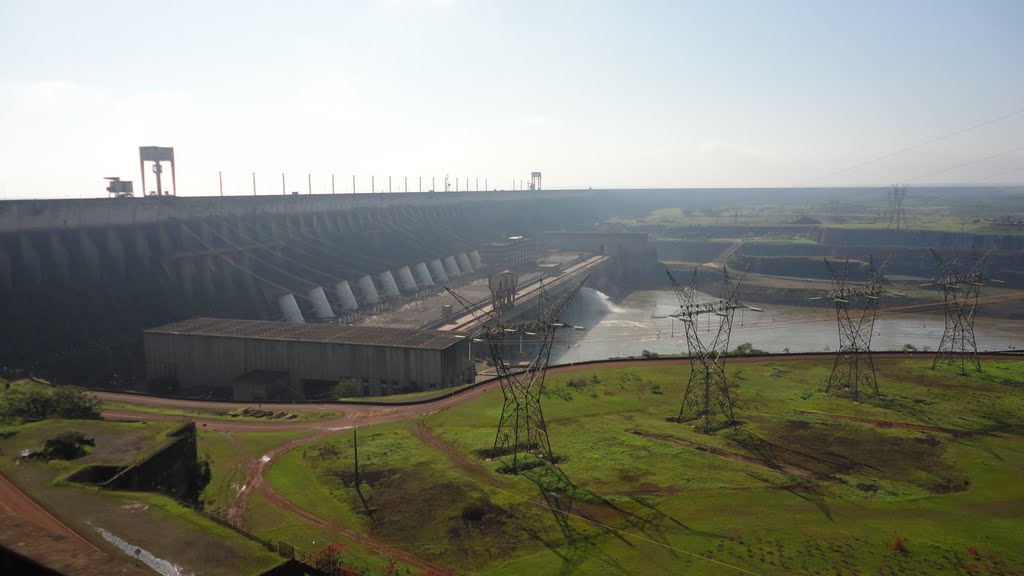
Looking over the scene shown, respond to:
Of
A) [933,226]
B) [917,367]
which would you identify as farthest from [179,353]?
[933,226]

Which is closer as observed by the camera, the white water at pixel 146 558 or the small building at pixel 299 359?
the white water at pixel 146 558

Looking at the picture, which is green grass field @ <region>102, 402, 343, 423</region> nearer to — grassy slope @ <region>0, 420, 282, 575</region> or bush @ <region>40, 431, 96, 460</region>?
grassy slope @ <region>0, 420, 282, 575</region>

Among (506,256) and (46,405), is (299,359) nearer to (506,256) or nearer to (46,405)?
(46,405)

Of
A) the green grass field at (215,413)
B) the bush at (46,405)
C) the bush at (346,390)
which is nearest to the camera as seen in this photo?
the bush at (46,405)

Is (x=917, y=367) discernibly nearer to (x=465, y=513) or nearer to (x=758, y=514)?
(x=758, y=514)

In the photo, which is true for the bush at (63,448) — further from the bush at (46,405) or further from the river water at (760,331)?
the river water at (760,331)

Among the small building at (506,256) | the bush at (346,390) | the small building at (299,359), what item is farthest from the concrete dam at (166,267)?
the bush at (346,390)
